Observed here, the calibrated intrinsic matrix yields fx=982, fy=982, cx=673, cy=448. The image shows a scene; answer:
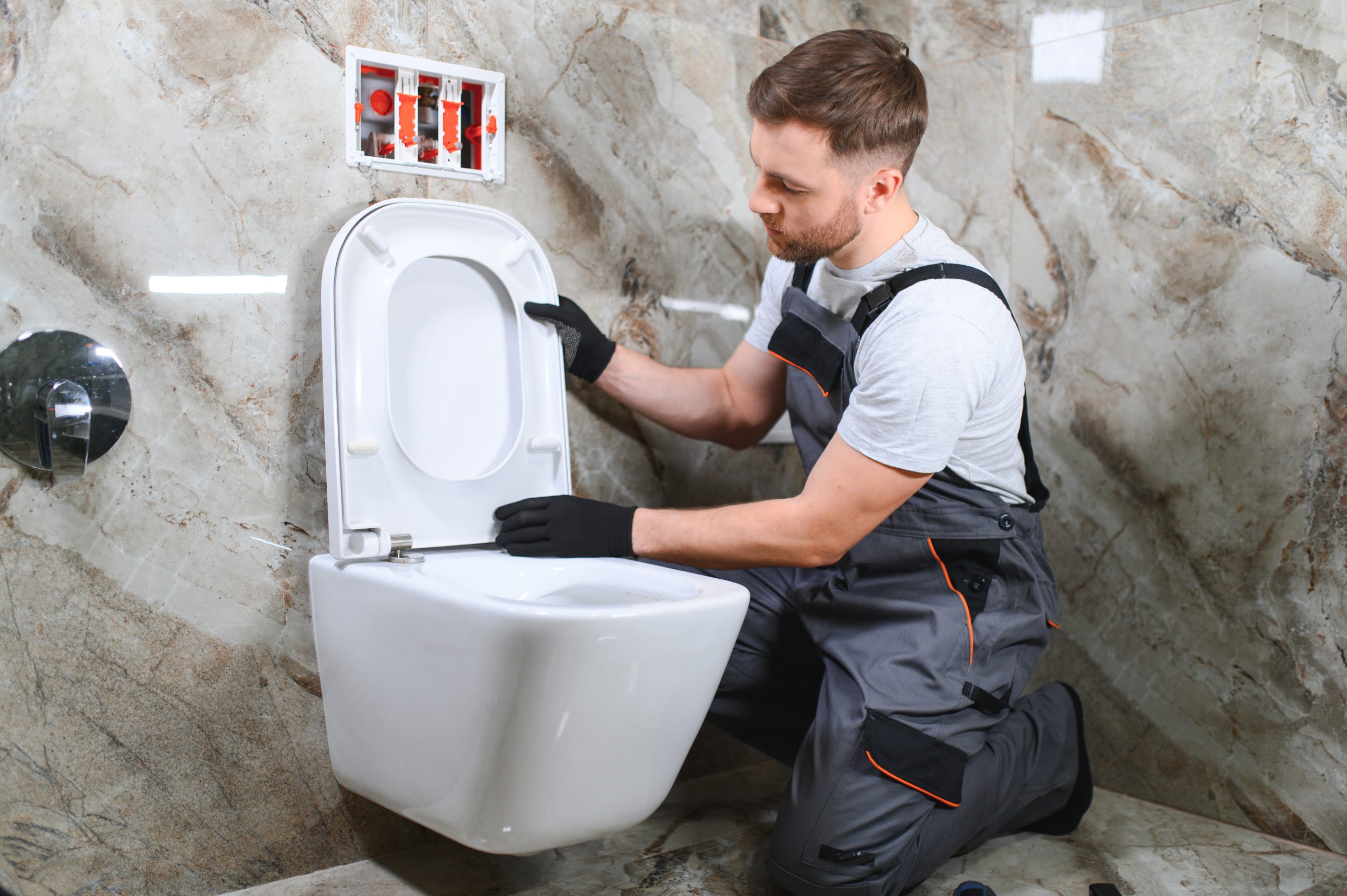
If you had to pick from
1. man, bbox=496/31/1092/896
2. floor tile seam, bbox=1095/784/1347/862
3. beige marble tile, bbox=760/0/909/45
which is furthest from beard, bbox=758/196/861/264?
floor tile seam, bbox=1095/784/1347/862

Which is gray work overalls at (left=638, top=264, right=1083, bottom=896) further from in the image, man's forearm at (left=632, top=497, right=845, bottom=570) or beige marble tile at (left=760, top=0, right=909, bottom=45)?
beige marble tile at (left=760, top=0, right=909, bottom=45)

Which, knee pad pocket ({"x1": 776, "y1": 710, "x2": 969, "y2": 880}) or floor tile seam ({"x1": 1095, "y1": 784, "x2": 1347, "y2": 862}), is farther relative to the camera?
floor tile seam ({"x1": 1095, "y1": 784, "x2": 1347, "y2": 862})

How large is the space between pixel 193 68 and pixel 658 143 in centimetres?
65

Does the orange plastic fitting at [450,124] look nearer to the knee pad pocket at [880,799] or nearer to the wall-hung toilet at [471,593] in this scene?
the wall-hung toilet at [471,593]

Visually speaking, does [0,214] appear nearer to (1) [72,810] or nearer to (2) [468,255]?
(2) [468,255]

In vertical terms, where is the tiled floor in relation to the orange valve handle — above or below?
below

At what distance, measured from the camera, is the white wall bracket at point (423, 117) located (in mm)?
1236

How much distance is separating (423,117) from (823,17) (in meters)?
0.76

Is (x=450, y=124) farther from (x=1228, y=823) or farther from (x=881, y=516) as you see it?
(x=1228, y=823)

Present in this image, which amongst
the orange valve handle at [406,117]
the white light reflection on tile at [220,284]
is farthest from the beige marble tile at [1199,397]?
the white light reflection on tile at [220,284]

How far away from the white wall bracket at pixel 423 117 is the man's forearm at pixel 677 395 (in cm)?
32

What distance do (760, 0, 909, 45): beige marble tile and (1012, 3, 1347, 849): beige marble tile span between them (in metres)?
0.27

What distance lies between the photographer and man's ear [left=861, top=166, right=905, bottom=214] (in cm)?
124

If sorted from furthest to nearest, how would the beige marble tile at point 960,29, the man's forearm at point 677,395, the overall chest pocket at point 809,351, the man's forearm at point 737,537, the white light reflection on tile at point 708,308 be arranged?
the beige marble tile at point 960,29 → the white light reflection on tile at point 708,308 → the man's forearm at point 677,395 → the overall chest pocket at point 809,351 → the man's forearm at point 737,537
